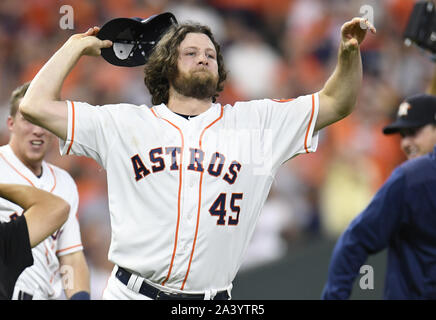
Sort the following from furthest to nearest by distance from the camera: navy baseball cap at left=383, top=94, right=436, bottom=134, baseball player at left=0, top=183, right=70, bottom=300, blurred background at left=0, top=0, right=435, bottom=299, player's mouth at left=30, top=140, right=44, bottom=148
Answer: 1. blurred background at left=0, top=0, right=435, bottom=299
2. navy baseball cap at left=383, top=94, right=436, bottom=134
3. player's mouth at left=30, top=140, right=44, bottom=148
4. baseball player at left=0, top=183, right=70, bottom=300

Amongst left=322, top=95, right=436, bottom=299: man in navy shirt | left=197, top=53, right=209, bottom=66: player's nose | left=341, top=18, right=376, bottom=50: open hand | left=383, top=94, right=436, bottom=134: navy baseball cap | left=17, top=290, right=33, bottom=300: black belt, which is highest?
left=341, top=18, right=376, bottom=50: open hand

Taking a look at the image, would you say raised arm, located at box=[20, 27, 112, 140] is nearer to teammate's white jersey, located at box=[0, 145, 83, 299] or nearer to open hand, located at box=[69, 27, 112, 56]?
open hand, located at box=[69, 27, 112, 56]

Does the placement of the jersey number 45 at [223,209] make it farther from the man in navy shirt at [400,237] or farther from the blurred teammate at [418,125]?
the blurred teammate at [418,125]

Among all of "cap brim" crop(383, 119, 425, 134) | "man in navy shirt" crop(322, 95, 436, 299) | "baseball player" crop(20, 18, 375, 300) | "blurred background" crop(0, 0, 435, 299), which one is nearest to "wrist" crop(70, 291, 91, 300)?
"baseball player" crop(20, 18, 375, 300)

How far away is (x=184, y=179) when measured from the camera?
2.78 m

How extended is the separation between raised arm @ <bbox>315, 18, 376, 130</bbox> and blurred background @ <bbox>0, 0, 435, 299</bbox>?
3.07 m

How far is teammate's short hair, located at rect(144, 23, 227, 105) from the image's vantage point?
3031 millimetres

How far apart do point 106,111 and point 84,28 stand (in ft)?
14.5

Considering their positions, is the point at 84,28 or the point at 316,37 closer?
the point at 84,28

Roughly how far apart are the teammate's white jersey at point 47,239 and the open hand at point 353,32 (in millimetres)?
1804

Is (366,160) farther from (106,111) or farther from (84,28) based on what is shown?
(106,111)
